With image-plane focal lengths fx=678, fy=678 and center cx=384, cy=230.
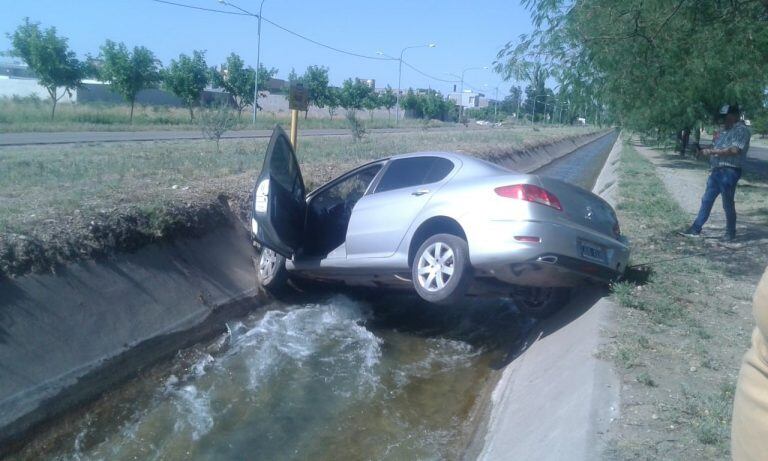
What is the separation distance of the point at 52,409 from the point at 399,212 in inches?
134

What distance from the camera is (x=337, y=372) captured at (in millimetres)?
6199

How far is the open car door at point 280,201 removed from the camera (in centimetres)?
700

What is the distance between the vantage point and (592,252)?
5973 millimetres

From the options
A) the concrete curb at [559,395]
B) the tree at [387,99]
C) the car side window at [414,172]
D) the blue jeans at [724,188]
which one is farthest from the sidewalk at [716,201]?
the tree at [387,99]

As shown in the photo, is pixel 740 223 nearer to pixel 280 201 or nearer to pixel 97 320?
pixel 280 201

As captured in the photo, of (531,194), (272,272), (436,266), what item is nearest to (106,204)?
(272,272)

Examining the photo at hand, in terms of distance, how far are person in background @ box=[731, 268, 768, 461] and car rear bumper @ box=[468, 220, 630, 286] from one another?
133 inches

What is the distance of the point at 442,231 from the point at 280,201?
1.88 metres

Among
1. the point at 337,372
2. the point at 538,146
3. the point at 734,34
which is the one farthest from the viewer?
the point at 538,146

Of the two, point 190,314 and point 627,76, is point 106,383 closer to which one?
point 190,314

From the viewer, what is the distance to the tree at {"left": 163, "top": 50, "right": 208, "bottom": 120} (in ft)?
152

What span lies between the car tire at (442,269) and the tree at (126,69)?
41976 millimetres

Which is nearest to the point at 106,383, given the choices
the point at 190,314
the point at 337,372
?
the point at 190,314

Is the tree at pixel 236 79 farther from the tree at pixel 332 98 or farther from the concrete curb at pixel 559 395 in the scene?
the concrete curb at pixel 559 395
